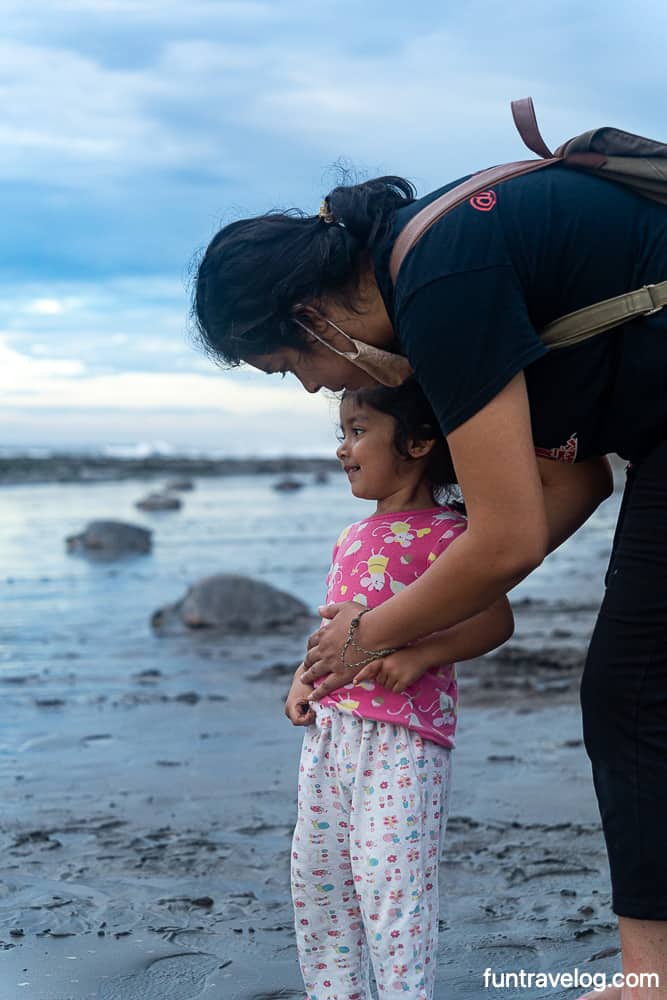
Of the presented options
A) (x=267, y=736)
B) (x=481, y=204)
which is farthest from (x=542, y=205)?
(x=267, y=736)

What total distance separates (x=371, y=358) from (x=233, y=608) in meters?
6.42

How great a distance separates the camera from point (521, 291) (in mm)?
2055

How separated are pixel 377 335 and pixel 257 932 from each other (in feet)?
5.61

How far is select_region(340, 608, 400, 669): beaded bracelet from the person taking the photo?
2426mm

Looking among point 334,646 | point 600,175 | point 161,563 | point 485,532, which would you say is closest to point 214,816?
point 334,646

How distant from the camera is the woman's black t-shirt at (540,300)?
1996 mm

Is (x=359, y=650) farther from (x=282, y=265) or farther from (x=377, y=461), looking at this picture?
(x=282, y=265)

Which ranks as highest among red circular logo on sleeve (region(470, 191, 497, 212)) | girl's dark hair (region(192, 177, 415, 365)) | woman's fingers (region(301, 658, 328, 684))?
red circular logo on sleeve (region(470, 191, 497, 212))

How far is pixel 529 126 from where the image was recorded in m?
2.30

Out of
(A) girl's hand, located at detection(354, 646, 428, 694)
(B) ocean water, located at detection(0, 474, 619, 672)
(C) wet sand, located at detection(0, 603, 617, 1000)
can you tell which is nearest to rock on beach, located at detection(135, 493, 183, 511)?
(B) ocean water, located at detection(0, 474, 619, 672)

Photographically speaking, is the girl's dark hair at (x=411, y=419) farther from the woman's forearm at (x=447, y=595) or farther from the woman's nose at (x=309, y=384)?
the woman's forearm at (x=447, y=595)

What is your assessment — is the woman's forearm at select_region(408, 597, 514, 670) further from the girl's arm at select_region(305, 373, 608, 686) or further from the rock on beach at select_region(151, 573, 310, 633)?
the rock on beach at select_region(151, 573, 310, 633)

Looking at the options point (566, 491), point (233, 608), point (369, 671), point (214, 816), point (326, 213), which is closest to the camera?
point (326, 213)

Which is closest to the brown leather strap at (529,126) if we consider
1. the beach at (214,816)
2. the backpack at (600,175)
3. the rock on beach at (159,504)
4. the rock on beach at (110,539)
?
the backpack at (600,175)
